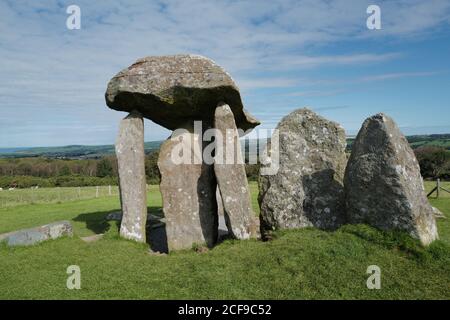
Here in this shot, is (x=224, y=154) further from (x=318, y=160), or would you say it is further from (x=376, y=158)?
(x=376, y=158)

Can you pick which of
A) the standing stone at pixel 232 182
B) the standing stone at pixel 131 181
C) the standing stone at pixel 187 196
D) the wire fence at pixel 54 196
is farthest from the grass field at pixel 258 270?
the wire fence at pixel 54 196

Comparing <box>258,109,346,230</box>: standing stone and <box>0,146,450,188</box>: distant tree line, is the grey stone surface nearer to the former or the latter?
<box>258,109,346,230</box>: standing stone

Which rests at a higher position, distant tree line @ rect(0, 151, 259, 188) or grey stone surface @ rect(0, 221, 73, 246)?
grey stone surface @ rect(0, 221, 73, 246)

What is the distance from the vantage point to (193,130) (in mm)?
13523

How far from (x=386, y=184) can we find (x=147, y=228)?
947cm

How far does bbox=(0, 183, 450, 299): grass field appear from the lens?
770 cm

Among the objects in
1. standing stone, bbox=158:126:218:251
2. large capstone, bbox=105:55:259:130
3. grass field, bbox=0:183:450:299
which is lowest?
grass field, bbox=0:183:450:299

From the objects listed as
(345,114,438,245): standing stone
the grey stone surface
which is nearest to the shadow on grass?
the grey stone surface

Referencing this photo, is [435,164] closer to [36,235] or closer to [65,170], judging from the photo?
[36,235]

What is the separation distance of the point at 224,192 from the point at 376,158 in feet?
14.3

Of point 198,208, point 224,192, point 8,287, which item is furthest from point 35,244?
point 224,192

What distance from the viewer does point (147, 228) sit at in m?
15.1

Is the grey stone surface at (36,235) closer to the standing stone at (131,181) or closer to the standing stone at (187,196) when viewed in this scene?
the standing stone at (131,181)

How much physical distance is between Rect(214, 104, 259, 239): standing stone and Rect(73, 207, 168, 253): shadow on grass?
2712 millimetres
